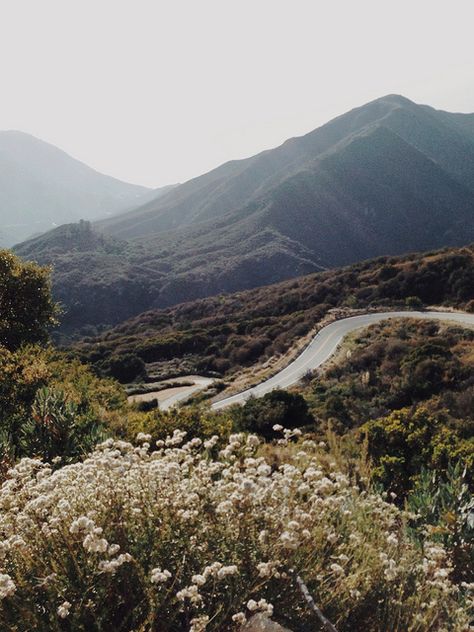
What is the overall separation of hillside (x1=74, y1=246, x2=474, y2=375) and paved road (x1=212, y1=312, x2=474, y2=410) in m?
2.41

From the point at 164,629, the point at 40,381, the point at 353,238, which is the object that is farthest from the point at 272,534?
the point at 353,238

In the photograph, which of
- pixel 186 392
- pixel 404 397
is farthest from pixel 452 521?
pixel 186 392

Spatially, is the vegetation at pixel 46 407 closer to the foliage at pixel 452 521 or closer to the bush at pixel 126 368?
the foliage at pixel 452 521

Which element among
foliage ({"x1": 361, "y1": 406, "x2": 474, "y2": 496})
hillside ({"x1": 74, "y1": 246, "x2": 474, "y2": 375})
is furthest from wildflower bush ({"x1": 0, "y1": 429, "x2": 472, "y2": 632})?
hillside ({"x1": 74, "y1": 246, "x2": 474, "y2": 375})

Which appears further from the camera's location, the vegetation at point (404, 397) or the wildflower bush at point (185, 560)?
the vegetation at point (404, 397)

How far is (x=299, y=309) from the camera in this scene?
49.3 meters

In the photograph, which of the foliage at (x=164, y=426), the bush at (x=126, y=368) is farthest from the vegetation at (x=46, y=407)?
the bush at (x=126, y=368)

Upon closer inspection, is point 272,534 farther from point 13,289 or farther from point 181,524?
point 13,289

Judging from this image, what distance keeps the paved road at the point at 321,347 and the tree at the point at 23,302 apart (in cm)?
1206

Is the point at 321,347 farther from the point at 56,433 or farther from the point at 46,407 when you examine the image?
the point at 56,433

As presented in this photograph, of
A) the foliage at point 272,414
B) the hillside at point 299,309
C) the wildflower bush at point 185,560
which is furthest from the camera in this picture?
the hillside at point 299,309

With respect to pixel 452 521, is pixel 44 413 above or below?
above

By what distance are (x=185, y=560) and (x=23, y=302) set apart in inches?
551

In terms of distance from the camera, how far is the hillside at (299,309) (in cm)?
3816
